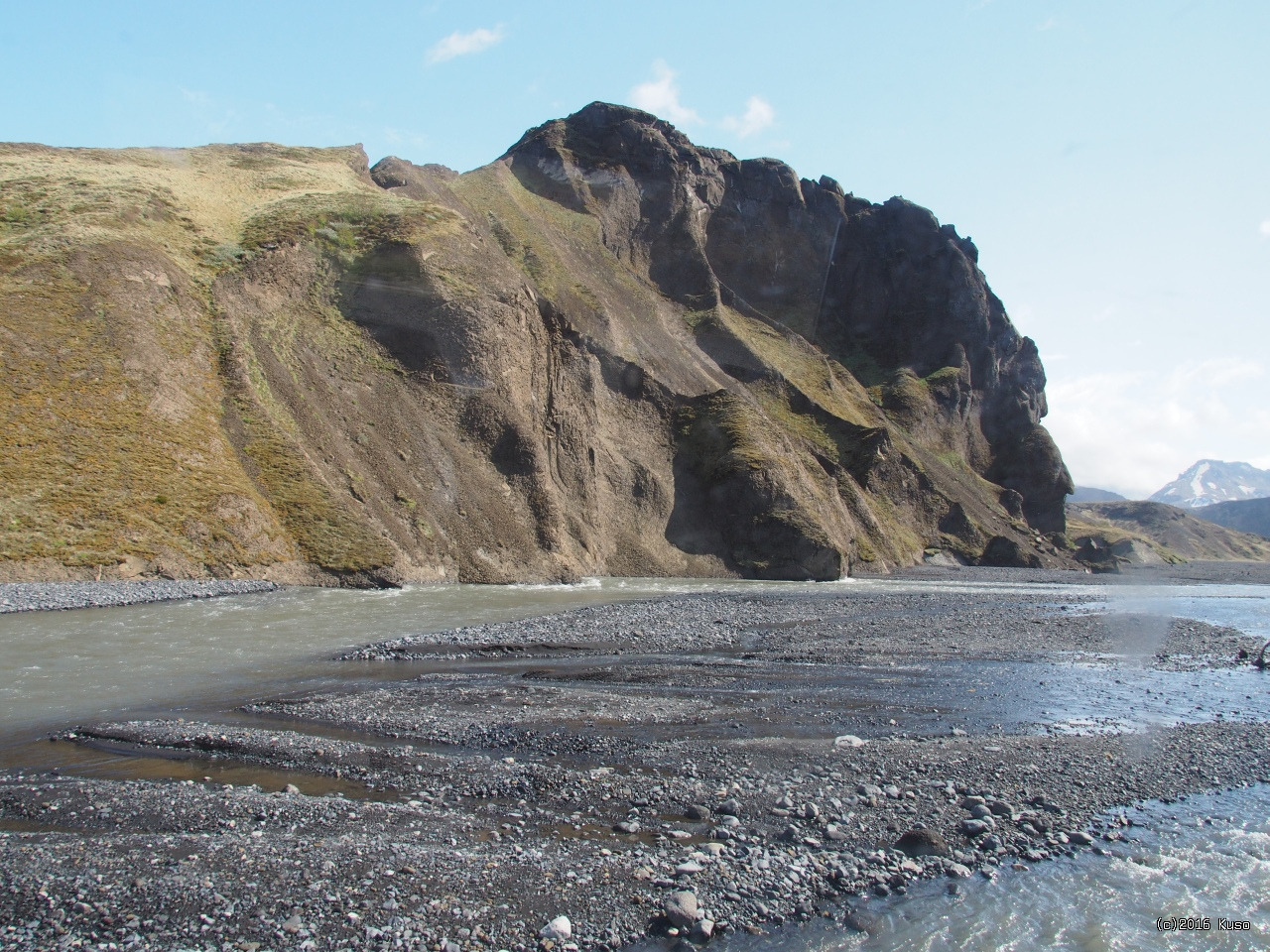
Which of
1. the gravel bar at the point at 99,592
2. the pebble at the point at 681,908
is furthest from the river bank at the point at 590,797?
the gravel bar at the point at 99,592

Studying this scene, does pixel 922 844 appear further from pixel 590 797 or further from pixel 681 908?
pixel 590 797

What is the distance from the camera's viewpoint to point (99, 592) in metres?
24.8

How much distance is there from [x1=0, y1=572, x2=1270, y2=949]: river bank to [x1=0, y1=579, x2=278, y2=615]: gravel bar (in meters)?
10.9

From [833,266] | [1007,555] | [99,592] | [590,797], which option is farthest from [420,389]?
[833,266]

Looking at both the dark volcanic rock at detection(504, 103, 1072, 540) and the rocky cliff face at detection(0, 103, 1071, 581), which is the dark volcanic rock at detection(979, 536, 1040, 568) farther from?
the dark volcanic rock at detection(504, 103, 1072, 540)

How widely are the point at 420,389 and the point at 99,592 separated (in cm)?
2233

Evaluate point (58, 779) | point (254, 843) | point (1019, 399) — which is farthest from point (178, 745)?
point (1019, 399)

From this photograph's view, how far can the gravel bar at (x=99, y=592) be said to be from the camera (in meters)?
22.8

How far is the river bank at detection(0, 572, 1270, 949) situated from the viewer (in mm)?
6930

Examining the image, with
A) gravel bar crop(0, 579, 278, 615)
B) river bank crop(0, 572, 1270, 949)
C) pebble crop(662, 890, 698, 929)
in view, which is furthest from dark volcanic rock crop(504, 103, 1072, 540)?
pebble crop(662, 890, 698, 929)

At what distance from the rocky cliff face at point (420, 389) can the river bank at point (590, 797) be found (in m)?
18.2

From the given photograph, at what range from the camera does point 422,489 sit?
39969 mm

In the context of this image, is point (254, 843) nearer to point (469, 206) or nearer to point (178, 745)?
point (178, 745)

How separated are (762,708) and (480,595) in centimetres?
2014
